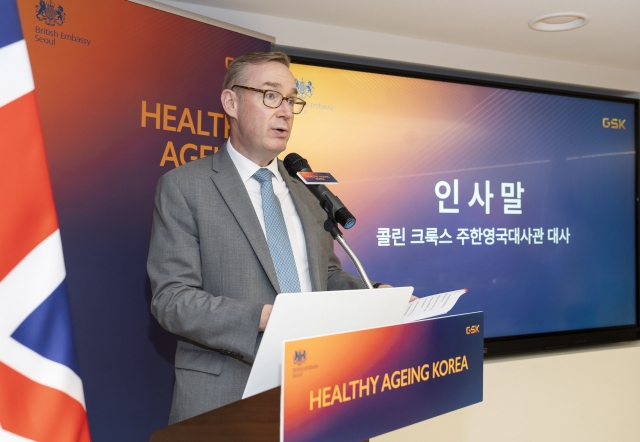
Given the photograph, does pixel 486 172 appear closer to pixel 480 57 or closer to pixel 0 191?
pixel 480 57

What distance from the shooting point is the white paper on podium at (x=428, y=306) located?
129cm

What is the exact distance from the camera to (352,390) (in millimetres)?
1030

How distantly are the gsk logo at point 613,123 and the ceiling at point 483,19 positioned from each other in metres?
0.45

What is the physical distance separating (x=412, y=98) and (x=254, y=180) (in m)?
1.88

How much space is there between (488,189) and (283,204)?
2.13 metres

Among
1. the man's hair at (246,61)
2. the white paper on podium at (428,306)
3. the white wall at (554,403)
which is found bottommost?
the white wall at (554,403)

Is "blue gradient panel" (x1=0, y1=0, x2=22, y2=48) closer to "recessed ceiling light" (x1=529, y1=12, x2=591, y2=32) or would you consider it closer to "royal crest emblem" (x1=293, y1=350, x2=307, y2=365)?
"royal crest emblem" (x1=293, y1=350, x2=307, y2=365)

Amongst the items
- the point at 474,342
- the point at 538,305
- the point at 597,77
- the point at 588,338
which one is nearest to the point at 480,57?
the point at 597,77

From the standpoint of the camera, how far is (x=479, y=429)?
327 cm

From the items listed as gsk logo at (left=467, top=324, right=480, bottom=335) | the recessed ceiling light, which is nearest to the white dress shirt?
gsk logo at (left=467, top=324, right=480, bottom=335)

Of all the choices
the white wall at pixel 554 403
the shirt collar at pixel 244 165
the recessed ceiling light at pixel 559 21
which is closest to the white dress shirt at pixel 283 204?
the shirt collar at pixel 244 165

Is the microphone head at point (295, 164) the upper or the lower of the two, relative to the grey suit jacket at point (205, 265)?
upper

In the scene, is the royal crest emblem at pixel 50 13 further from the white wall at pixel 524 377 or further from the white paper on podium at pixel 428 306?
the white paper on podium at pixel 428 306

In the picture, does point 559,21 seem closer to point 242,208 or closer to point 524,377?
point 524,377
